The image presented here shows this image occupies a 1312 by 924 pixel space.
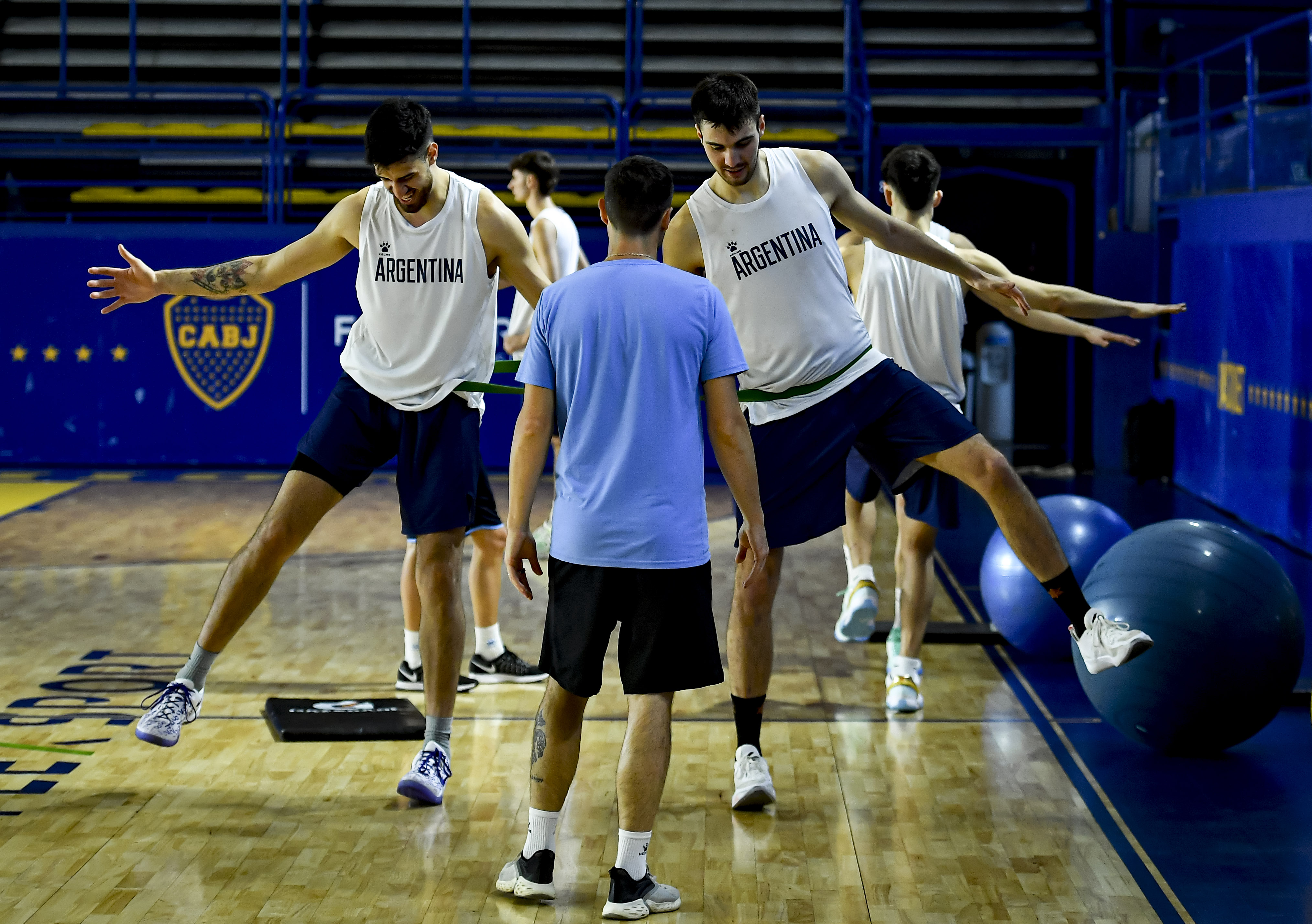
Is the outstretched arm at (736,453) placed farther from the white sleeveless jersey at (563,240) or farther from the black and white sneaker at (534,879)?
the white sleeveless jersey at (563,240)

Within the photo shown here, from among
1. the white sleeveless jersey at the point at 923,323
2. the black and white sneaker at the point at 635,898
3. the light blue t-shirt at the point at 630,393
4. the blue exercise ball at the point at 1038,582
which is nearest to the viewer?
the light blue t-shirt at the point at 630,393

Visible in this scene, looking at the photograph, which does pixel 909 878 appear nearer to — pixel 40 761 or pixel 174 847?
pixel 174 847

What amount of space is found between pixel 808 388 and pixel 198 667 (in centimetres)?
187

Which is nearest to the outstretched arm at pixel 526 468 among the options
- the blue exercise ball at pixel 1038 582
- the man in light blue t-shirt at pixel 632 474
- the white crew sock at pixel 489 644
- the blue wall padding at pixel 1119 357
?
the man in light blue t-shirt at pixel 632 474

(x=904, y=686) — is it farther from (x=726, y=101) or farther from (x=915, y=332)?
(x=726, y=101)

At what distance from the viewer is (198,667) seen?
4.08 metres

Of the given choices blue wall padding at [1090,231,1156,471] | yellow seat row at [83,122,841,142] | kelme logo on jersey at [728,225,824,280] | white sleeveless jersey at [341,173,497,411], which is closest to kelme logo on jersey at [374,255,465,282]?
white sleeveless jersey at [341,173,497,411]

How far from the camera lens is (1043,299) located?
450 cm

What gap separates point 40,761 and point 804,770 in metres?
2.29

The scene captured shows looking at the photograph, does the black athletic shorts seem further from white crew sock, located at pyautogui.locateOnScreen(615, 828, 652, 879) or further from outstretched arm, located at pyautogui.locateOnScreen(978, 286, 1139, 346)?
outstretched arm, located at pyautogui.locateOnScreen(978, 286, 1139, 346)

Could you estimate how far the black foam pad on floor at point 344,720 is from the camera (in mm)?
4656

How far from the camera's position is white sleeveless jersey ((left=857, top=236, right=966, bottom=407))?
523 centimetres

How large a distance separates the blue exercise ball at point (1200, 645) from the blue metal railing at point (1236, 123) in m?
4.65

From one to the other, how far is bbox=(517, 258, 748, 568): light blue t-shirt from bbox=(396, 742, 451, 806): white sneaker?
3.64 feet
